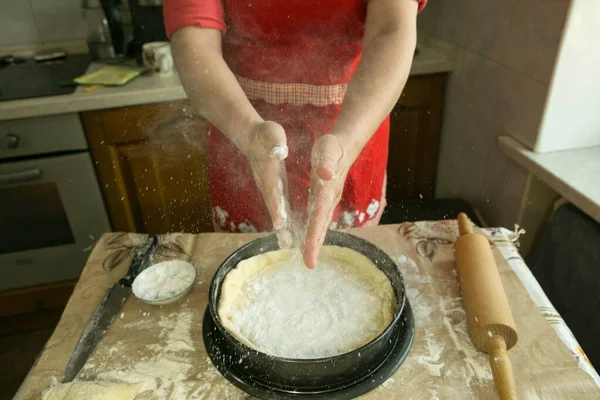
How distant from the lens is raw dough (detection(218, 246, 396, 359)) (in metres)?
0.69

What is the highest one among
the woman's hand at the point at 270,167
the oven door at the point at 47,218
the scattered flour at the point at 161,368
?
the woman's hand at the point at 270,167

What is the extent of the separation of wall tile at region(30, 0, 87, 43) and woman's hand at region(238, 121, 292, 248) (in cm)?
152

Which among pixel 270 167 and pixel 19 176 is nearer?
pixel 270 167

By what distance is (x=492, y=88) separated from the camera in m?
1.36

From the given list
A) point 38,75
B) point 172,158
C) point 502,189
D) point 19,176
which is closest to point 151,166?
point 172,158

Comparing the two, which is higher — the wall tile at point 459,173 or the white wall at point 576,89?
the white wall at point 576,89

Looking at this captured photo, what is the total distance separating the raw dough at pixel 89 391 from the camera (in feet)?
1.96

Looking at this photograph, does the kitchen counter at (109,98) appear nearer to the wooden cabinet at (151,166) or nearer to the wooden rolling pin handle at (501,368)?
the wooden cabinet at (151,166)

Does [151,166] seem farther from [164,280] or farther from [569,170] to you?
[569,170]

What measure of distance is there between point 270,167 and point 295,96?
0.32 m

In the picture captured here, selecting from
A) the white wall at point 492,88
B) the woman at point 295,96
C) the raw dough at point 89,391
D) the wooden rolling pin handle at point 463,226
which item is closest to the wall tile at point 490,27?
the white wall at point 492,88

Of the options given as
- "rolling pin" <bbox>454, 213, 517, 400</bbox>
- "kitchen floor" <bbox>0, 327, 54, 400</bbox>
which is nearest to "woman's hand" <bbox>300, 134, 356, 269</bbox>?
"rolling pin" <bbox>454, 213, 517, 400</bbox>

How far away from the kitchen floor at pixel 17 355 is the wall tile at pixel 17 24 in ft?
3.80

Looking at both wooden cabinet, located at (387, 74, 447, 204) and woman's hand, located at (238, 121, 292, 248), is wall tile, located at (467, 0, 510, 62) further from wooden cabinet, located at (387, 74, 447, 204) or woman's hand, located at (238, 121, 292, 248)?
woman's hand, located at (238, 121, 292, 248)
